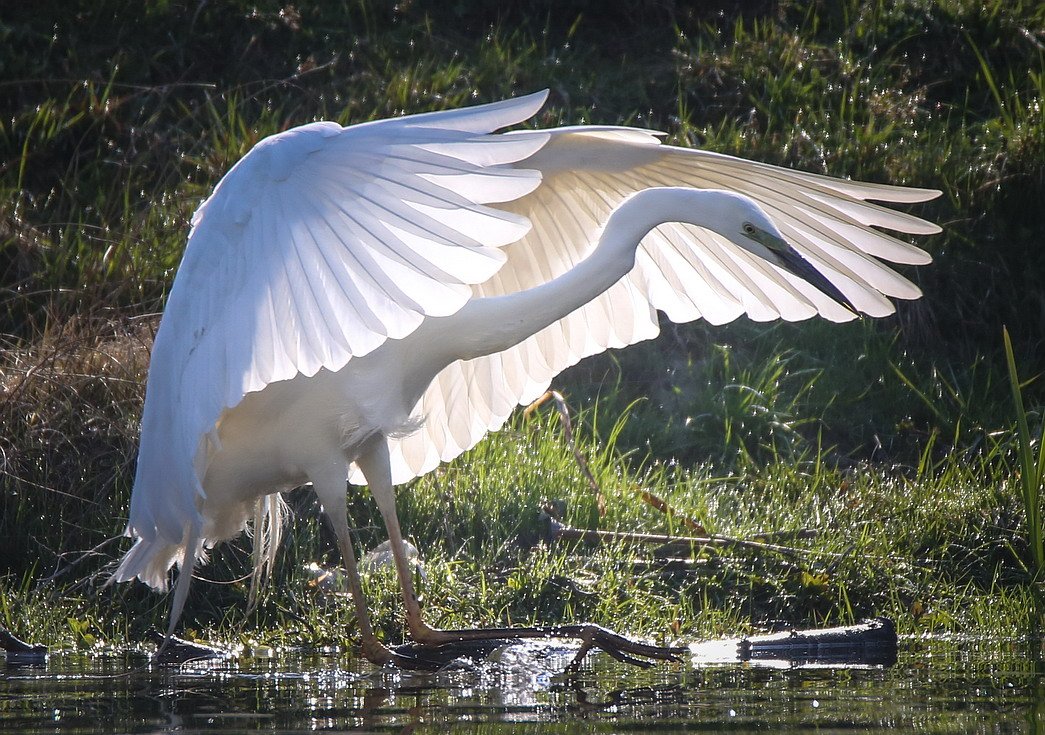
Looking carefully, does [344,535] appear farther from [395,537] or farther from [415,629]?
[415,629]

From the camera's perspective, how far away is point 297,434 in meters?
3.96

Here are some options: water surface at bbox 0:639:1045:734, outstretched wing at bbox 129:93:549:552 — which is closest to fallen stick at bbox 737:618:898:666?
water surface at bbox 0:639:1045:734

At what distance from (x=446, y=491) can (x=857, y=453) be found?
2038 millimetres

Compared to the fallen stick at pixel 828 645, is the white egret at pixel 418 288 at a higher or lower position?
higher

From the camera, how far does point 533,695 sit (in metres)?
3.56

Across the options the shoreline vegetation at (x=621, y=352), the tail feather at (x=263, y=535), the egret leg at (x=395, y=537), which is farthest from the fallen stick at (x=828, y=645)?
the tail feather at (x=263, y=535)

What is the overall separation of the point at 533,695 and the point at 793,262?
4.82ft

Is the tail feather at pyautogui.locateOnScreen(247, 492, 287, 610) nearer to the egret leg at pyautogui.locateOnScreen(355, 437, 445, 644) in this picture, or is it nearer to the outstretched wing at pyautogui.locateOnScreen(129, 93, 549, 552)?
the egret leg at pyautogui.locateOnScreen(355, 437, 445, 644)

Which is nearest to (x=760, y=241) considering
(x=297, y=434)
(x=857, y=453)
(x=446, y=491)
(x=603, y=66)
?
(x=297, y=434)

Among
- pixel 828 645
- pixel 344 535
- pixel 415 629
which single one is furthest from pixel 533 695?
pixel 828 645

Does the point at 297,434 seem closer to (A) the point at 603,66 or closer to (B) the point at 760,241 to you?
(B) the point at 760,241

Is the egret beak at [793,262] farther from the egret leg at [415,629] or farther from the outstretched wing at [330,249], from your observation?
the egret leg at [415,629]

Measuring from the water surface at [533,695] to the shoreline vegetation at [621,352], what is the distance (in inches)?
20.2

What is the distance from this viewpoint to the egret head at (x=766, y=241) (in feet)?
12.4
